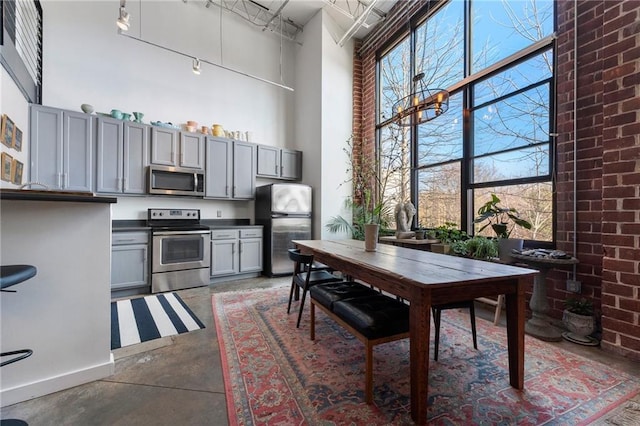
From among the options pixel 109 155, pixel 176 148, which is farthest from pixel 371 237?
pixel 109 155

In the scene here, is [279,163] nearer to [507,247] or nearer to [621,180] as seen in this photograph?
[507,247]

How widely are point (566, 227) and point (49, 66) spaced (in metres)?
6.23

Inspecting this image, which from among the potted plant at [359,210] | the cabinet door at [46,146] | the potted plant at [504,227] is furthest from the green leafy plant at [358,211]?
the cabinet door at [46,146]

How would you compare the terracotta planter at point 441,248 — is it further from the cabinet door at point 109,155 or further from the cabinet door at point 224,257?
the cabinet door at point 109,155

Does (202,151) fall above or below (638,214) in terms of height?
above

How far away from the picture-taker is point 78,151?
336 cm

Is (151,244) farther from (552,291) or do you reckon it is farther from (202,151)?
(552,291)

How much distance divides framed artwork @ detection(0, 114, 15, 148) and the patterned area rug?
240 centimetres

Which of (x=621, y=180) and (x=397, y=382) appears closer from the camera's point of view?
(x=397, y=382)

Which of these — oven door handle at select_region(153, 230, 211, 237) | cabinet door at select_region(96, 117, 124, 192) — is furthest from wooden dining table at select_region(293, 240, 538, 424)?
cabinet door at select_region(96, 117, 124, 192)

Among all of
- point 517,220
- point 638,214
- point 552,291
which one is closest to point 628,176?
point 638,214

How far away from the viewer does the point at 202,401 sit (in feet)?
5.00

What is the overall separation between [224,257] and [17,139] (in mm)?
2564

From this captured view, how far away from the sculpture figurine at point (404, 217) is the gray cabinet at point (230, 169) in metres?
2.49
